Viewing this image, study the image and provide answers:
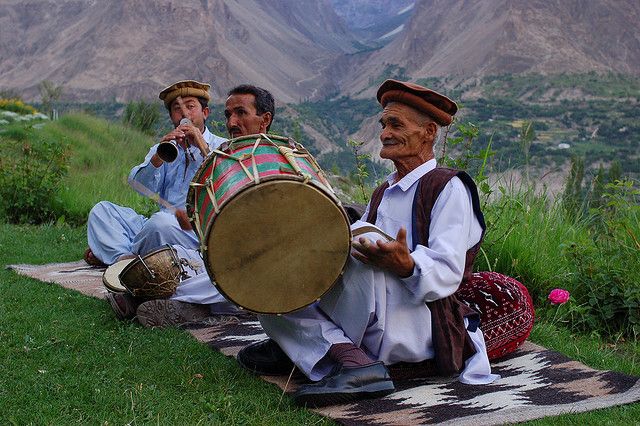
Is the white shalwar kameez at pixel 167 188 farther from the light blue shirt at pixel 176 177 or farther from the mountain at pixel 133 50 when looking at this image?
the mountain at pixel 133 50

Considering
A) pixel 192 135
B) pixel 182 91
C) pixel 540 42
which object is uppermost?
pixel 540 42

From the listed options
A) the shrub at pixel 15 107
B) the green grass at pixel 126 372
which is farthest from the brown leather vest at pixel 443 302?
the shrub at pixel 15 107

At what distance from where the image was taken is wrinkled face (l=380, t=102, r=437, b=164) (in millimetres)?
3248

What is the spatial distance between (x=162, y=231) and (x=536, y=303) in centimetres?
237

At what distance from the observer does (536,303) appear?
16.5ft

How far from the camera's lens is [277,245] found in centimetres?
295

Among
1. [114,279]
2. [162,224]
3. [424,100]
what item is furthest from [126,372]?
[424,100]

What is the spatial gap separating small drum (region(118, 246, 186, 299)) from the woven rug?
24.4 inches

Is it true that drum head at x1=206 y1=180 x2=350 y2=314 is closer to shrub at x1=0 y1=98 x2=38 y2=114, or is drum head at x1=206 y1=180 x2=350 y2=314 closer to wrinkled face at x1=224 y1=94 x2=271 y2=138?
wrinkled face at x1=224 y1=94 x2=271 y2=138

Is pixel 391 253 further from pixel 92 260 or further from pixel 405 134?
pixel 92 260

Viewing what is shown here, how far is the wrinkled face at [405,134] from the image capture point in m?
3.25

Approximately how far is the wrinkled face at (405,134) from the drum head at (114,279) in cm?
191

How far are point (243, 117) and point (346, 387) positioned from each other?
207cm

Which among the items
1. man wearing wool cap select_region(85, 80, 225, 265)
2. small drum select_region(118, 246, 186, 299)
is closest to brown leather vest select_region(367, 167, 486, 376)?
small drum select_region(118, 246, 186, 299)
